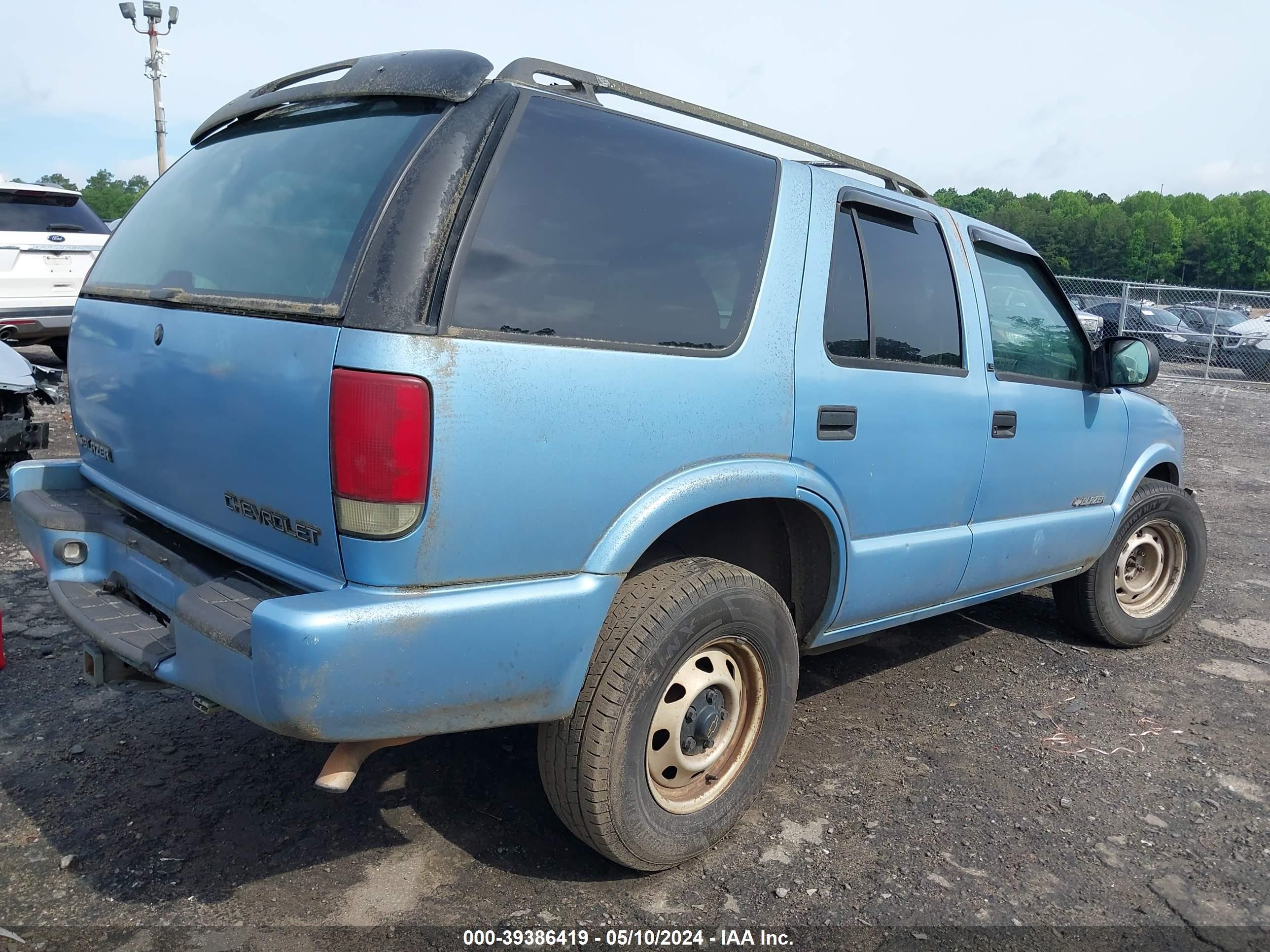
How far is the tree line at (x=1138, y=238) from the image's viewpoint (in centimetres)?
7325

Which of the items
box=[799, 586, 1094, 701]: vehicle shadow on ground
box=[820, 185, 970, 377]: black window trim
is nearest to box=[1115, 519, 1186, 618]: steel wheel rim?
box=[799, 586, 1094, 701]: vehicle shadow on ground

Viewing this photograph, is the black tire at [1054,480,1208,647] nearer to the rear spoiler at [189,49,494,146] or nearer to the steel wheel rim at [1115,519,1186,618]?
the steel wheel rim at [1115,519,1186,618]

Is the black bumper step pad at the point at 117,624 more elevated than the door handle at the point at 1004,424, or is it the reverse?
the door handle at the point at 1004,424

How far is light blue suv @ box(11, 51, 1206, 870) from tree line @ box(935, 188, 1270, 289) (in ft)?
207

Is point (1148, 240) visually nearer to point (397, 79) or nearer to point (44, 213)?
point (44, 213)

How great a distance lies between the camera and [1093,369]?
411 cm

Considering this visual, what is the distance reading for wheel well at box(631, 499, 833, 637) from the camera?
9.54ft

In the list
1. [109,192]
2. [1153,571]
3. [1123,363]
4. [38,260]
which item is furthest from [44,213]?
[109,192]

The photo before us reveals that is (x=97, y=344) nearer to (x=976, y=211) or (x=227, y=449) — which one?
(x=227, y=449)

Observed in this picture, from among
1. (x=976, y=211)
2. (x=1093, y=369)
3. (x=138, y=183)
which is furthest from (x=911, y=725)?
(x=976, y=211)

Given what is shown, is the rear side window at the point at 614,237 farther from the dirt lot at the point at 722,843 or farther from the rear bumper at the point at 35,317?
the rear bumper at the point at 35,317

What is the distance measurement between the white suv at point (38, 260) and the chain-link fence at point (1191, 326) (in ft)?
54.9

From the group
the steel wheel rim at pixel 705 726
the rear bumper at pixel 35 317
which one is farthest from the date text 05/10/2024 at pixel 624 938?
the rear bumper at pixel 35 317

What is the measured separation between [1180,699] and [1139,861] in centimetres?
148
